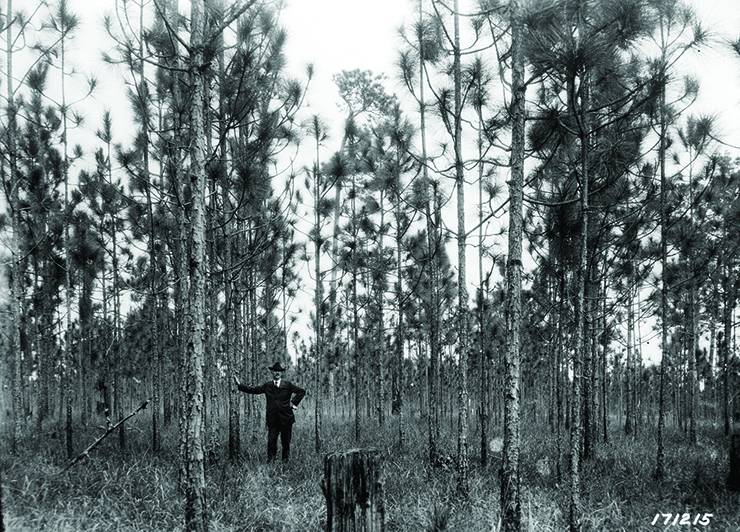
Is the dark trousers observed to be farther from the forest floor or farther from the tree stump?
the tree stump

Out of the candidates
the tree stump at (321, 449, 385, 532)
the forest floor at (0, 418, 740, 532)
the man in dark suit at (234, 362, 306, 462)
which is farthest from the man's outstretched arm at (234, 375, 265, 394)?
the tree stump at (321, 449, 385, 532)

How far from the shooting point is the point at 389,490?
24.5ft

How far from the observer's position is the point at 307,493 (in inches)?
289

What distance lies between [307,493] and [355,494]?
549 cm

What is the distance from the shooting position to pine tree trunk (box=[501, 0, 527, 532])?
506cm

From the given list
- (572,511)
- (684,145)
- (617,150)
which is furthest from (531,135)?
(684,145)

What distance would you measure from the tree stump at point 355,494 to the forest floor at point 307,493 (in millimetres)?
3606

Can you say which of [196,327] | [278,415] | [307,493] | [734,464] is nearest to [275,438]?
[278,415]

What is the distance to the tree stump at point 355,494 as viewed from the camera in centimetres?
229

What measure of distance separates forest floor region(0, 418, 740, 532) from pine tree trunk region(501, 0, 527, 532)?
652 millimetres

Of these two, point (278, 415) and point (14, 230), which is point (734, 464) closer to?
point (278, 415)

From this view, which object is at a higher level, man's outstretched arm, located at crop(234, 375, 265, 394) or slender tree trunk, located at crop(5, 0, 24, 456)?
slender tree trunk, located at crop(5, 0, 24, 456)

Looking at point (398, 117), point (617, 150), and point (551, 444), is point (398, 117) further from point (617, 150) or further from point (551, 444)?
point (551, 444)

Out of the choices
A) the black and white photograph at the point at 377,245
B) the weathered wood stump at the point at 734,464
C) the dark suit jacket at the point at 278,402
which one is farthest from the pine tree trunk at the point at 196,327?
the weathered wood stump at the point at 734,464
